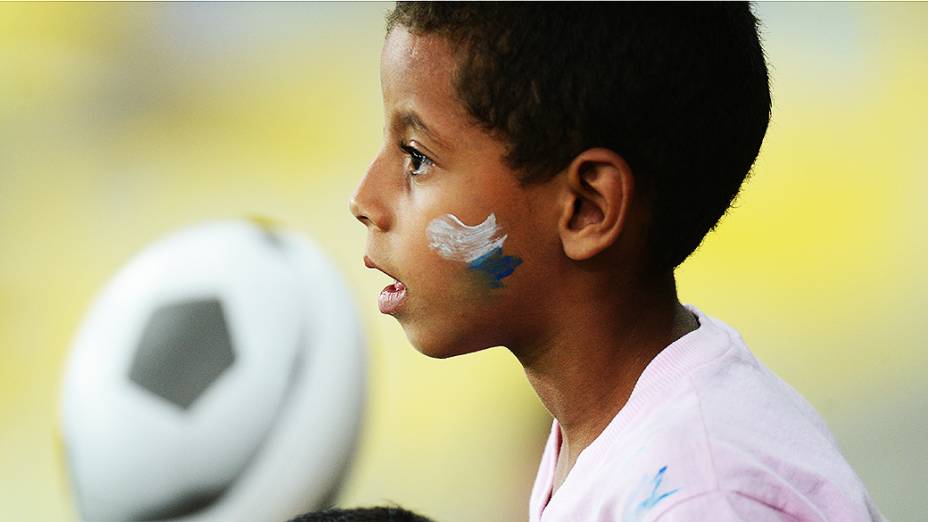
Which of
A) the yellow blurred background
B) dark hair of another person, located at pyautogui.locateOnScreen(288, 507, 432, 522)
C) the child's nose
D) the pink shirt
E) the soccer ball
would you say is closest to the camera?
the pink shirt

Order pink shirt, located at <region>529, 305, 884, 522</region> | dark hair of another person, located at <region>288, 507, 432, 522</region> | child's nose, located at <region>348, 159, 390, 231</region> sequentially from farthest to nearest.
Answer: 1. dark hair of another person, located at <region>288, 507, 432, 522</region>
2. child's nose, located at <region>348, 159, 390, 231</region>
3. pink shirt, located at <region>529, 305, 884, 522</region>

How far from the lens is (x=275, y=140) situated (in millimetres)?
2051

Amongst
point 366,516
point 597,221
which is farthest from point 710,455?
point 366,516

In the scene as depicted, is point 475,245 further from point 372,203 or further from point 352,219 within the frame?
point 352,219

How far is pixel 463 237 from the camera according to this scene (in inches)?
26.3

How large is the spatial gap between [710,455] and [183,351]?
0.85 metres

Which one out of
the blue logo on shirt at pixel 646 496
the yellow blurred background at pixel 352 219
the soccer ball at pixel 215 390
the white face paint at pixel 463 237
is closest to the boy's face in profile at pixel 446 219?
the white face paint at pixel 463 237

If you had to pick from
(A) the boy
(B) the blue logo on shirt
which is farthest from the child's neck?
(B) the blue logo on shirt

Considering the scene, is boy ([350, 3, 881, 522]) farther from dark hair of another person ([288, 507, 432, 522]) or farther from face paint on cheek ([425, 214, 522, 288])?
dark hair of another person ([288, 507, 432, 522])

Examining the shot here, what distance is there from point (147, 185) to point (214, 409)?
77 centimetres

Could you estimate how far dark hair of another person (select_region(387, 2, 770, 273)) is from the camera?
630 millimetres

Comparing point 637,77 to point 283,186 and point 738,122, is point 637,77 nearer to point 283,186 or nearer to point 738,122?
point 738,122

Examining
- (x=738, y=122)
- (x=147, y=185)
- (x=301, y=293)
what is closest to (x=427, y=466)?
(x=301, y=293)

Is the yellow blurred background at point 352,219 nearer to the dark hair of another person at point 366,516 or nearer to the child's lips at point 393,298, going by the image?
the dark hair of another person at point 366,516
